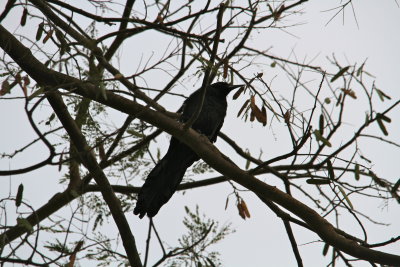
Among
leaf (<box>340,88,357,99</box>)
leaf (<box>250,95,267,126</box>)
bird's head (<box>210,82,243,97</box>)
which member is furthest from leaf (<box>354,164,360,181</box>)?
bird's head (<box>210,82,243,97</box>)

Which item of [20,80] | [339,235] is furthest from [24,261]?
[339,235]

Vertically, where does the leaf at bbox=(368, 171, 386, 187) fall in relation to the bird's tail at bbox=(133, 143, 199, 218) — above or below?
below

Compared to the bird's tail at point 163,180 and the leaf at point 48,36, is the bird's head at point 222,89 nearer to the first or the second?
the bird's tail at point 163,180

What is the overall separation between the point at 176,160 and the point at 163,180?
0.32 meters

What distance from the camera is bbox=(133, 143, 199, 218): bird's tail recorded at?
16.1 ft

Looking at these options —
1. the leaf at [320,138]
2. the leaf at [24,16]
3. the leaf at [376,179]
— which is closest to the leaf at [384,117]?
the leaf at [320,138]

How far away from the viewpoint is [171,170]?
5.41 meters

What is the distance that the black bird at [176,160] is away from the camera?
4.96m

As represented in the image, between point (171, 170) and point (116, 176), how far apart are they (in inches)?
21.8

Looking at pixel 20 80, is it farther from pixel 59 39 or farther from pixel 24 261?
pixel 24 261

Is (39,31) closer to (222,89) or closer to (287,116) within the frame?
(287,116)

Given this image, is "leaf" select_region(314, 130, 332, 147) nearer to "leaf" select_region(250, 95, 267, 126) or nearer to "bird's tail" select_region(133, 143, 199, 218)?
"leaf" select_region(250, 95, 267, 126)

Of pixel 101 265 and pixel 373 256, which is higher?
pixel 101 265

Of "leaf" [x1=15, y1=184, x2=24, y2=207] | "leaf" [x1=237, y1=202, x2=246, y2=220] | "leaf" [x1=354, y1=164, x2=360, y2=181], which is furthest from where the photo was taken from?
"leaf" [x1=237, y1=202, x2=246, y2=220]
